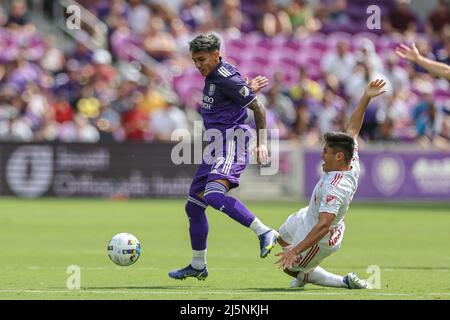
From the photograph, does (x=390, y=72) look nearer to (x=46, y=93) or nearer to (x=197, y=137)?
(x=197, y=137)

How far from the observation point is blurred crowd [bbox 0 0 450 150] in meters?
24.8

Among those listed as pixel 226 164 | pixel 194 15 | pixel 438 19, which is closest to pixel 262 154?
pixel 226 164

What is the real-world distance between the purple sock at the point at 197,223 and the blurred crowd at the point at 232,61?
1288cm

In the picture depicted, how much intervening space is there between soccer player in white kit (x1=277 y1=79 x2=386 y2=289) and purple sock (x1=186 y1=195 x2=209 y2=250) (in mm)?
1087

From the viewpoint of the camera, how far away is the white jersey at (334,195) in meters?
9.34

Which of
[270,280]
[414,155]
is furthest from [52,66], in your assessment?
[270,280]

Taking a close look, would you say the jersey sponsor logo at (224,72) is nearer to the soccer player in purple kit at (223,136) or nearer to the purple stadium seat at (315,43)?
the soccer player in purple kit at (223,136)

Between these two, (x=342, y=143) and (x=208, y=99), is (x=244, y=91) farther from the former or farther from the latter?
(x=342, y=143)

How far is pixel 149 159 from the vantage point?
2412 centimetres

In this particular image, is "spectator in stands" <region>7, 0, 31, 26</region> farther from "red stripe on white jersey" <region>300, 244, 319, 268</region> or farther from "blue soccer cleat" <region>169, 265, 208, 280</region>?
"red stripe on white jersey" <region>300, 244, 319, 268</region>

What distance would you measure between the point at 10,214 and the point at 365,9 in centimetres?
1338

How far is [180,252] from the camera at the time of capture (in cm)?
1417
